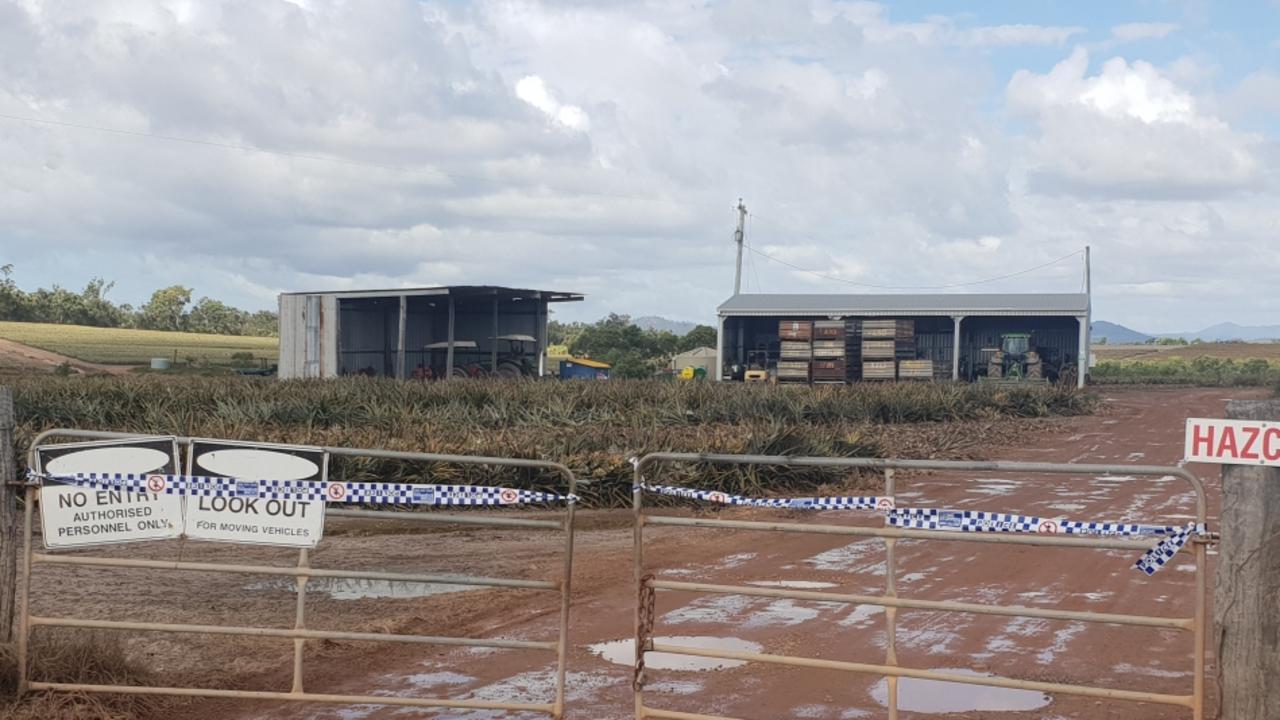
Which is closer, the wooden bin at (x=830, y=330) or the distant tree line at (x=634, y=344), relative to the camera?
the wooden bin at (x=830, y=330)

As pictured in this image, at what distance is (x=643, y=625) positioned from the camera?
6.37 m

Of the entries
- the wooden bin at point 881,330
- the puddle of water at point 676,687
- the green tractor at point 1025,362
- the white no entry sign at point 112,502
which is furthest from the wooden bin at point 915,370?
the white no entry sign at point 112,502

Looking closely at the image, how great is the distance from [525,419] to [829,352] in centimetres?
2636

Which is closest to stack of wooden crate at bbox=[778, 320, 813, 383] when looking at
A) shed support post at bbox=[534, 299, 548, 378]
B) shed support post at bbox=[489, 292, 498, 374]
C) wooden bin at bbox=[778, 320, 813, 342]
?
wooden bin at bbox=[778, 320, 813, 342]

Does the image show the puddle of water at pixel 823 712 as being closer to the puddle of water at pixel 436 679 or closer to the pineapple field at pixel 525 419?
the puddle of water at pixel 436 679

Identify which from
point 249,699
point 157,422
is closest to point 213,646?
point 249,699

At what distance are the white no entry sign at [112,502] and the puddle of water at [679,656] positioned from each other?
2.88 meters

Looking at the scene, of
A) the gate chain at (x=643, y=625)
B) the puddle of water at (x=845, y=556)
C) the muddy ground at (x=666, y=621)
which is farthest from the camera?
the puddle of water at (x=845, y=556)

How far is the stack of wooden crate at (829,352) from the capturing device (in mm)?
45875

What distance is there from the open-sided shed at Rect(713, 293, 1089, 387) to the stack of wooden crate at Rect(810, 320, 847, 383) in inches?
37.0

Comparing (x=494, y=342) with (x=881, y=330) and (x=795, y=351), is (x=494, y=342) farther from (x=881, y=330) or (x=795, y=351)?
(x=881, y=330)

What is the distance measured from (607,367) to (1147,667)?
43.4m

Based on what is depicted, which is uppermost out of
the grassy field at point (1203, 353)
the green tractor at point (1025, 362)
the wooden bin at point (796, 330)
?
the grassy field at point (1203, 353)

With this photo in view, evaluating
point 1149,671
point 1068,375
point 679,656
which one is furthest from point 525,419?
point 1068,375
